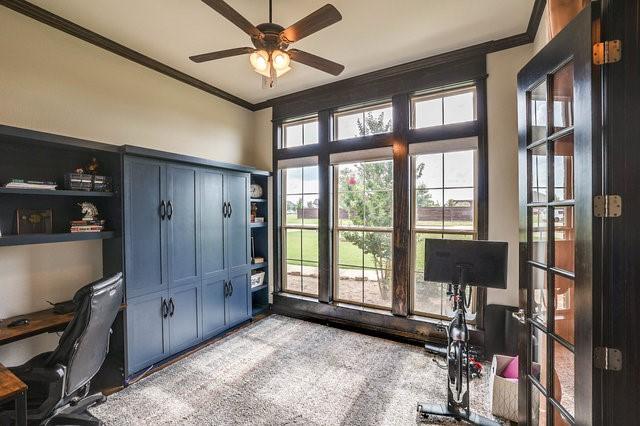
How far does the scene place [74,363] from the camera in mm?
1631

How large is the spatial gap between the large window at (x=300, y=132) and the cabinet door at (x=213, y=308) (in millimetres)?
2144

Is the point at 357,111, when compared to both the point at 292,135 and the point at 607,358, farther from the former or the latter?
the point at 607,358

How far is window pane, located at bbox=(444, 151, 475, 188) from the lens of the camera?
2963mm

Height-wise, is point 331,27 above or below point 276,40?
above

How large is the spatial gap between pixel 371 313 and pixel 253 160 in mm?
2850

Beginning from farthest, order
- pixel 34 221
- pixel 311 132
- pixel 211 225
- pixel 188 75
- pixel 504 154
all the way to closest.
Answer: pixel 311 132 → pixel 188 75 → pixel 211 225 → pixel 504 154 → pixel 34 221

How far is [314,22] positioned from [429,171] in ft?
6.87

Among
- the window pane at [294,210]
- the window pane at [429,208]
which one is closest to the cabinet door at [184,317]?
the window pane at [294,210]

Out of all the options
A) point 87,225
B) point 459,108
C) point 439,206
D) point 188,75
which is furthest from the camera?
point 188,75

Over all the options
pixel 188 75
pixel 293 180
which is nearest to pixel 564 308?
pixel 293 180

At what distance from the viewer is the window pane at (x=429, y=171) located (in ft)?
10.2

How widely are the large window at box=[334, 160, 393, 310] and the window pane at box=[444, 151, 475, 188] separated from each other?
2.05 ft

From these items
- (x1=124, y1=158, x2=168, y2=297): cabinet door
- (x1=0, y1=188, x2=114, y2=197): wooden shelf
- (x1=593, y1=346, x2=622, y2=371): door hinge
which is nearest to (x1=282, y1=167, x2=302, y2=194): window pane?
(x1=124, y1=158, x2=168, y2=297): cabinet door

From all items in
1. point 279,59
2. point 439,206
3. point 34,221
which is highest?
point 279,59
